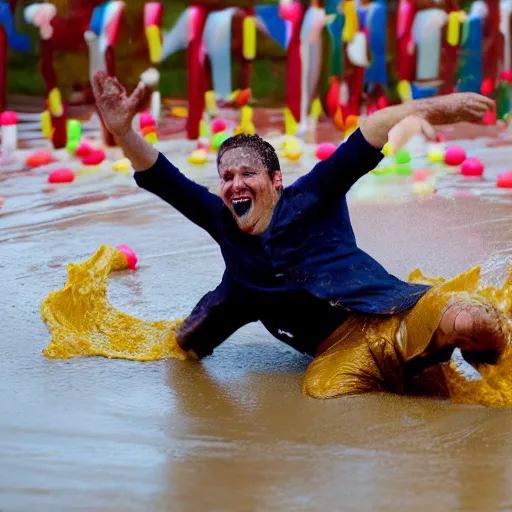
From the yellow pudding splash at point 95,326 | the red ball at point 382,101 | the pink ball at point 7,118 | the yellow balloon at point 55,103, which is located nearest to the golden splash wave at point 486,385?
the yellow pudding splash at point 95,326

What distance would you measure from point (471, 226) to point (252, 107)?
17.2ft

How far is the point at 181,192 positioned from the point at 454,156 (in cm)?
409

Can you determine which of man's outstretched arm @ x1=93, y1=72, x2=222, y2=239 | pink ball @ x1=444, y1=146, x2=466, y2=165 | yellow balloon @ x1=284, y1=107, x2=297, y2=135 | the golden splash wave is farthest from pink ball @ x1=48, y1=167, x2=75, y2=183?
the golden splash wave

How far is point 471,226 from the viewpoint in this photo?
5309 mm

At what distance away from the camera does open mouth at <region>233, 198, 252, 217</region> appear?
337 cm

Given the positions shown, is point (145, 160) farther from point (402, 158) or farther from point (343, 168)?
point (402, 158)

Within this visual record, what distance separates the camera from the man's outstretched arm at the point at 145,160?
134 inches

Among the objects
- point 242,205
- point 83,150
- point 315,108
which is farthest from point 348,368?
point 315,108

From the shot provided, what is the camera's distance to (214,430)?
2.83 meters

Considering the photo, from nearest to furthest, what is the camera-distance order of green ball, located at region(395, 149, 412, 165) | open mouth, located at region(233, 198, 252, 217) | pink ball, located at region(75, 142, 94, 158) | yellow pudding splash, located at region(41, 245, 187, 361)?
open mouth, located at region(233, 198, 252, 217), yellow pudding splash, located at region(41, 245, 187, 361), green ball, located at region(395, 149, 412, 165), pink ball, located at region(75, 142, 94, 158)

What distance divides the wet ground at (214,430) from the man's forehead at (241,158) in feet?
2.28

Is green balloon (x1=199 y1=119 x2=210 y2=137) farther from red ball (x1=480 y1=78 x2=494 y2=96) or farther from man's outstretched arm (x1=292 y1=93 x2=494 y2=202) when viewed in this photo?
man's outstretched arm (x1=292 y1=93 x2=494 y2=202)

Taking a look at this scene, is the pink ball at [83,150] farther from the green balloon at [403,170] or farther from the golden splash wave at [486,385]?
the golden splash wave at [486,385]

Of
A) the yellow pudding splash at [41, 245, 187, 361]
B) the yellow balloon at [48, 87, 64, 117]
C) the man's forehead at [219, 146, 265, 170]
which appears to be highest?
the man's forehead at [219, 146, 265, 170]
